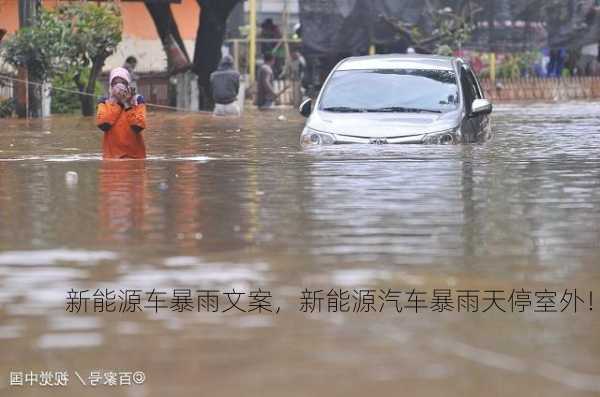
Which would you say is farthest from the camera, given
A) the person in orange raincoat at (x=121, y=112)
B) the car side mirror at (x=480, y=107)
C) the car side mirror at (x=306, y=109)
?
the car side mirror at (x=306, y=109)

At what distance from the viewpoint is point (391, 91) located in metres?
19.1

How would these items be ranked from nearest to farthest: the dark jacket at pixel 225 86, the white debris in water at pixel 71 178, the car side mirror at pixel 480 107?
the white debris in water at pixel 71 178, the car side mirror at pixel 480 107, the dark jacket at pixel 225 86

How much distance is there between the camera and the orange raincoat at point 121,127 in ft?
51.6

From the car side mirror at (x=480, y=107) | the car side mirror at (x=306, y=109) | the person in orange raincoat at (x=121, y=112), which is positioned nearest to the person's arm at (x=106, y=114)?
the person in orange raincoat at (x=121, y=112)

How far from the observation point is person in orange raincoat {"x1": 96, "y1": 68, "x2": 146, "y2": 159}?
1565 cm

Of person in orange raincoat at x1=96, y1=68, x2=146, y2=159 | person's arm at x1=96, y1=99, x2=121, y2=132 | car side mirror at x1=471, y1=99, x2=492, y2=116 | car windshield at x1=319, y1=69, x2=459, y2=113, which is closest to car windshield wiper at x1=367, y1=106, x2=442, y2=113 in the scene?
car windshield at x1=319, y1=69, x2=459, y2=113

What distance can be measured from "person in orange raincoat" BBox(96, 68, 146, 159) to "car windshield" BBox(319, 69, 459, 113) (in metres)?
3.27

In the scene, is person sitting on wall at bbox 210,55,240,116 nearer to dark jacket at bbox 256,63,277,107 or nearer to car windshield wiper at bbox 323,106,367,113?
dark jacket at bbox 256,63,277,107

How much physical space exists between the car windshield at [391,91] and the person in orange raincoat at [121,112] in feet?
10.7

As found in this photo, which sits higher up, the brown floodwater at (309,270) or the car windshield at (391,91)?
the car windshield at (391,91)

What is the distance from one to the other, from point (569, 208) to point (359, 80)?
782 centimetres

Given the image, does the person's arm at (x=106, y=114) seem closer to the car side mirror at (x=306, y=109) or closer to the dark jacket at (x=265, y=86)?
the car side mirror at (x=306, y=109)

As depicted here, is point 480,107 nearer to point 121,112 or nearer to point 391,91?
point 391,91

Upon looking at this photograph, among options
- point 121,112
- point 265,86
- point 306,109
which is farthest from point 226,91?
point 121,112
